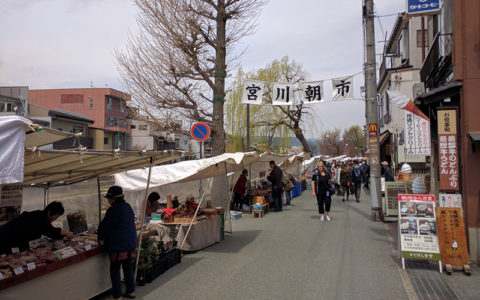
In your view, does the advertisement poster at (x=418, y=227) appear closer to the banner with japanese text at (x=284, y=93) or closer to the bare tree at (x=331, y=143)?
the banner with japanese text at (x=284, y=93)

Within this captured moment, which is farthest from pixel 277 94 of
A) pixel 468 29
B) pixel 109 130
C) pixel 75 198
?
pixel 109 130

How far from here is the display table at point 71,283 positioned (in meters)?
4.28

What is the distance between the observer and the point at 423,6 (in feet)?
30.0

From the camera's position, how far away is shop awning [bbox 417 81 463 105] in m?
7.22

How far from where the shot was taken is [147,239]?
677 centimetres

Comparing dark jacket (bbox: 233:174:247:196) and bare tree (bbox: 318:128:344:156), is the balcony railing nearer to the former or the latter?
dark jacket (bbox: 233:174:247:196)

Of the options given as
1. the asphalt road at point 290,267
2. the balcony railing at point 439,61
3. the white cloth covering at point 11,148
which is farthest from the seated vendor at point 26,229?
the balcony railing at point 439,61

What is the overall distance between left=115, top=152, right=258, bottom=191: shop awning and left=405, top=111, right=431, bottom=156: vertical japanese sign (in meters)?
6.79

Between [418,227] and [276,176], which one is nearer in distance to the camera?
[418,227]

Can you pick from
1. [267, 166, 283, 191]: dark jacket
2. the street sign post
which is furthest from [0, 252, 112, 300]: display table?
the street sign post

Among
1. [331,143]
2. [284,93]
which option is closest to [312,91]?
[284,93]

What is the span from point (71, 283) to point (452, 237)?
6.47 meters

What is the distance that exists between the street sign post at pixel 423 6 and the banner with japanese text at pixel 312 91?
3.92m

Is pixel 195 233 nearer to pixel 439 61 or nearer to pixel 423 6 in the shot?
pixel 439 61
